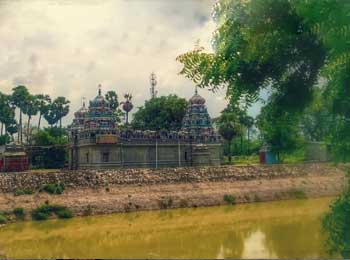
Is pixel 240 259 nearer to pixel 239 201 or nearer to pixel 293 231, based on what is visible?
pixel 293 231

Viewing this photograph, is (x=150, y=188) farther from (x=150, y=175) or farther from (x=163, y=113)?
(x=163, y=113)

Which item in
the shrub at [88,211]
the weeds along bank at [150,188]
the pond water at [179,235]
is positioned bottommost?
the pond water at [179,235]

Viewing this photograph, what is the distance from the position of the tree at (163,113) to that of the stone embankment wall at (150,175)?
21.1 meters

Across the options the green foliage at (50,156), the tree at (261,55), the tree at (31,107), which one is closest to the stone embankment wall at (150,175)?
the green foliage at (50,156)

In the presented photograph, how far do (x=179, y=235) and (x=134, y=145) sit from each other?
56.8ft

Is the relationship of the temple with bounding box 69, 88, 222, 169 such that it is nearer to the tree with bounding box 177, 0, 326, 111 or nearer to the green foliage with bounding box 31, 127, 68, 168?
the green foliage with bounding box 31, 127, 68, 168

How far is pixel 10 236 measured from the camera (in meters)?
20.5

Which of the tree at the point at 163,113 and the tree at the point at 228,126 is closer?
the tree at the point at 228,126

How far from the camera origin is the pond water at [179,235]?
15797mm

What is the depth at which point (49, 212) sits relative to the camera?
24969mm

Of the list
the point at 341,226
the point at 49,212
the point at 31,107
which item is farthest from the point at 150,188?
the point at 31,107

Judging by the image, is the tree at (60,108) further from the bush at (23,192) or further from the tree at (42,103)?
the bush at (23,192)

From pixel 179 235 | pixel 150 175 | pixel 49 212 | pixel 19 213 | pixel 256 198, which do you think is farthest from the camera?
pixel 256 198

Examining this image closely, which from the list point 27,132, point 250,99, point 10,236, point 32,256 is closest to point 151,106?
point 27,132
